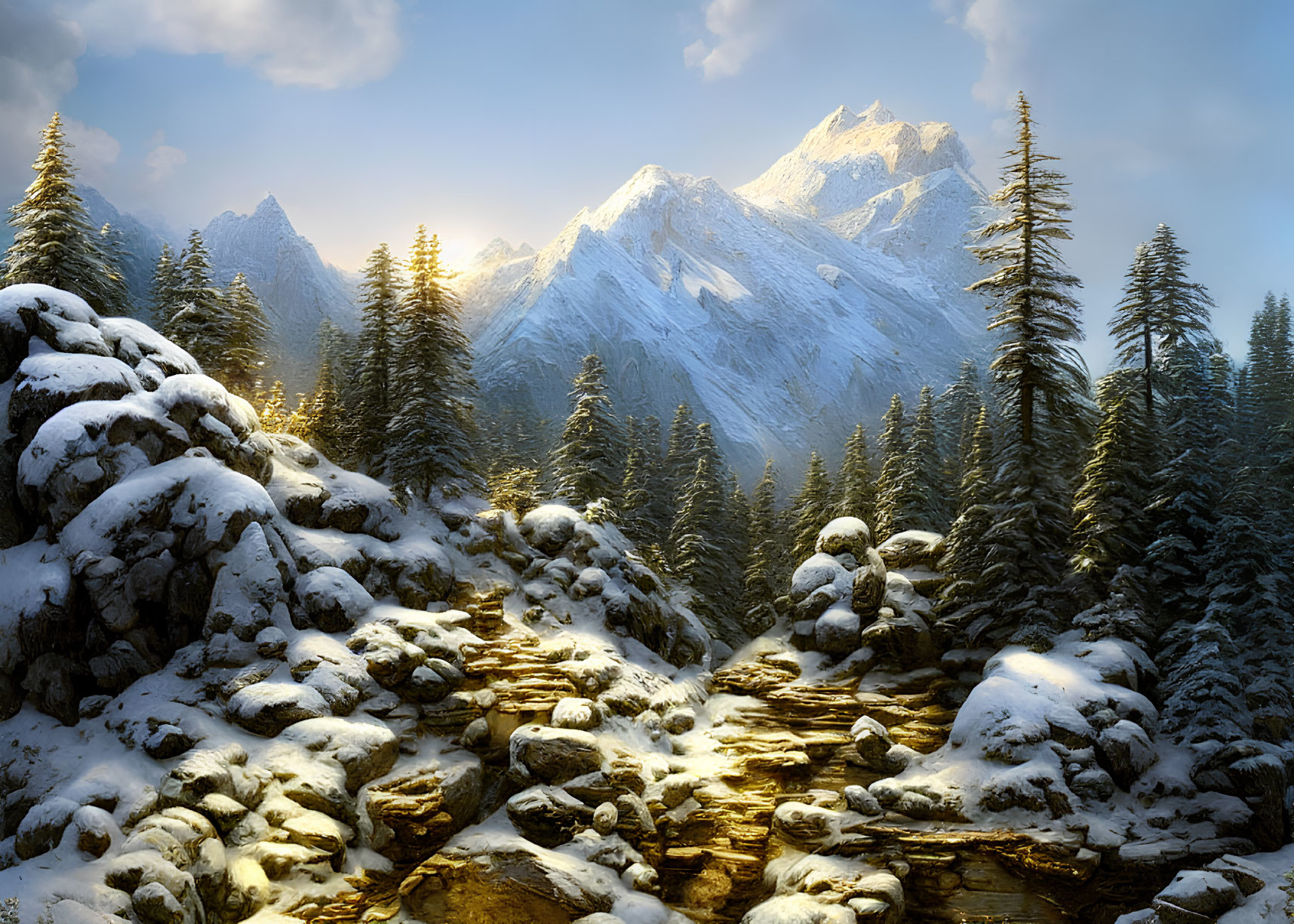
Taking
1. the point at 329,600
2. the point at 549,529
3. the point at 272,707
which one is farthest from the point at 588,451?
the point at 272,707

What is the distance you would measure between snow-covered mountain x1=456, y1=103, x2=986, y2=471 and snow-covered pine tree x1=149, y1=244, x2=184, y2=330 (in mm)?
50817

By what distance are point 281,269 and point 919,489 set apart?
104416 millimetres

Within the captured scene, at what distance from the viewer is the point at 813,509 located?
42.1m

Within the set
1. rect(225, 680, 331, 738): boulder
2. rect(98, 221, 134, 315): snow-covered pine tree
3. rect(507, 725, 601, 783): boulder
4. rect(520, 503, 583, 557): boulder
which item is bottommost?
rect(507, 725, 601, 783): boulder

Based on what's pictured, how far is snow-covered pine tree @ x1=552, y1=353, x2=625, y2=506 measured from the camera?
3697cm

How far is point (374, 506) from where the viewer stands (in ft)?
88.6

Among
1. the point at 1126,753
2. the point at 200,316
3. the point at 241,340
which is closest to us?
the point at 1126,753

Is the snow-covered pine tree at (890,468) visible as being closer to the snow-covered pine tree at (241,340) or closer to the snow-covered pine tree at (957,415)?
the snow-covered pine tree at (957,415)

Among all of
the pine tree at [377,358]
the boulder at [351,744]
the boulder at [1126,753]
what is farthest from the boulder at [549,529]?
the boulder at [1126,753]

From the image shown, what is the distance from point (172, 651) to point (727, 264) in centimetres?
15452

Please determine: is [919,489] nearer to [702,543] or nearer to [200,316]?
[702,543]

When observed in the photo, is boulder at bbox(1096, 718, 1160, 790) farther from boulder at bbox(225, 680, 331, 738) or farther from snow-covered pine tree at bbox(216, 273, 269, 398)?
snow-covered pine tree at bbox(216, 273, 269, 398)

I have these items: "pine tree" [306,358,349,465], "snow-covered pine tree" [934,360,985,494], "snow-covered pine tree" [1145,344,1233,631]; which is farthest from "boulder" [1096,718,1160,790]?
"pine tree" [306,358,349,465]

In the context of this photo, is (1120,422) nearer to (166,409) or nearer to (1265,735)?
(1265,735)
